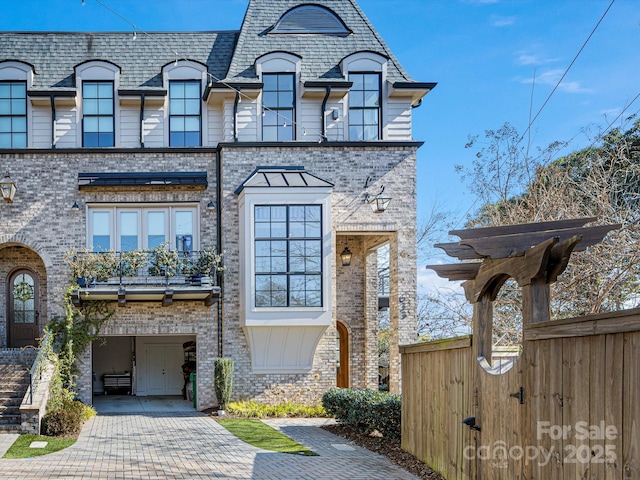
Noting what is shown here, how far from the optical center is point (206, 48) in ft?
67.8

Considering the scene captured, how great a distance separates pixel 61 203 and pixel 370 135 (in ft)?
26.2

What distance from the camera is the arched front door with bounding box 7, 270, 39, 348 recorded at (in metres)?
20.1

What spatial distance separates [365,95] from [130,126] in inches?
241

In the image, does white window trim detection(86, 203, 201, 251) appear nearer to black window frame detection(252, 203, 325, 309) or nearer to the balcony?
the balcony

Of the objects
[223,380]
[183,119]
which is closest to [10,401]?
[223,380]

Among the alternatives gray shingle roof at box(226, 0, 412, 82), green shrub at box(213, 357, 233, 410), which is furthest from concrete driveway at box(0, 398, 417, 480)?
gray shingle roof at box(226, 0, 412, 82)

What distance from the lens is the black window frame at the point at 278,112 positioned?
19422 millimetres

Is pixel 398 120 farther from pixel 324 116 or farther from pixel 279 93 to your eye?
pixel 279 93

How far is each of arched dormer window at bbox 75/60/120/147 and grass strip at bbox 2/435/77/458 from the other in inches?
327

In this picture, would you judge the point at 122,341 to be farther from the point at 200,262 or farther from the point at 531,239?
the point at 531,239

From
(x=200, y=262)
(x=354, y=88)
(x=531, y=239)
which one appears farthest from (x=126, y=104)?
(x=531, y=239)

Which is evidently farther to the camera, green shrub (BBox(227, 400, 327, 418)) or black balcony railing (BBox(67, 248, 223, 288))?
black balcony railing (BBox(67, 248, 223, 288))

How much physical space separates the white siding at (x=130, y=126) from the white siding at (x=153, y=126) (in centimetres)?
21

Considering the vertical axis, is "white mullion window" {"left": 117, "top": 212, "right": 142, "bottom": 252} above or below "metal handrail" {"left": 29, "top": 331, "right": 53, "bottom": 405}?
above
